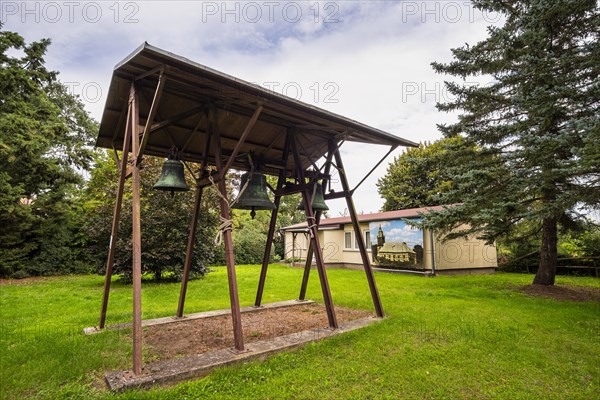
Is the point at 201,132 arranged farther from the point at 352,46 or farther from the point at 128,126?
the point at 352,46

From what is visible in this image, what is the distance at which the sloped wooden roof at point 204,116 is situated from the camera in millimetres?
3504

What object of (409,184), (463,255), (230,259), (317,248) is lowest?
(463,255)

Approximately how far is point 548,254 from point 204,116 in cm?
1048

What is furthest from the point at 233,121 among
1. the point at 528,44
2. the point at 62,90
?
the point at 62,90

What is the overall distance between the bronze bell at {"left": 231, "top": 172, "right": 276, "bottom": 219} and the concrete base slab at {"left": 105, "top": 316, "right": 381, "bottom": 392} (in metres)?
1.84

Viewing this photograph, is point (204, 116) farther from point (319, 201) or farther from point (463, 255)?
point (463, 255)

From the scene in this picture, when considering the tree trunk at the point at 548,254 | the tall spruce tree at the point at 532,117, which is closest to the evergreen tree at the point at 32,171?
the tall spruce tree at the point at 532,117

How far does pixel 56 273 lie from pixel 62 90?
14.8 metres

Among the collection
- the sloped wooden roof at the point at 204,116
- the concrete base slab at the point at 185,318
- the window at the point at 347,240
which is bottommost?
the concrete base slab at the point at 185,318

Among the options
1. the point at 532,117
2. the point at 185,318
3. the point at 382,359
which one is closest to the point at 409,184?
the point at 532,117

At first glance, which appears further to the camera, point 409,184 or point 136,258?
point 409,184

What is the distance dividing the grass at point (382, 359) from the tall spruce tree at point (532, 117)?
2.81m

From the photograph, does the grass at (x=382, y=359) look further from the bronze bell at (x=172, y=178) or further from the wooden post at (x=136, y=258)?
the bronze bell at (x=172, y=178)

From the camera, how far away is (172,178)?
14.8 feet
